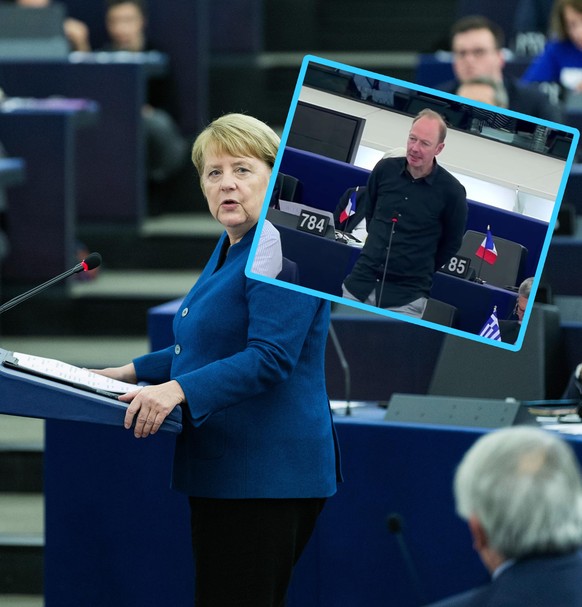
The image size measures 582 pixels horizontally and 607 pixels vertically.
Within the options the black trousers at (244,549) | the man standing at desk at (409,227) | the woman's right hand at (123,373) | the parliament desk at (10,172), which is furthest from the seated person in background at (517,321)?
the parliament desk at (10,172)

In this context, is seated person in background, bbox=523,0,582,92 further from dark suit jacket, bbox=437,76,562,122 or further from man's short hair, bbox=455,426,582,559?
man's short hair, bbox=455,426,582,559

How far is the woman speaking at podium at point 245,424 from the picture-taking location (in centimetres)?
227

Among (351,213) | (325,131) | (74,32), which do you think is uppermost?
(325,131)

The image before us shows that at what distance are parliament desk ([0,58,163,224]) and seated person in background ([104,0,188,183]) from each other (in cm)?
22

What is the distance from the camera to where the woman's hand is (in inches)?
86.7

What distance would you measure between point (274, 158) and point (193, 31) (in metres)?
5.05

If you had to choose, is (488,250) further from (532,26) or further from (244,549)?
(532,26)

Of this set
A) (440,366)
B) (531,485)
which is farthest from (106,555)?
(531,485)

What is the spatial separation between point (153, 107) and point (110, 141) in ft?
2.93

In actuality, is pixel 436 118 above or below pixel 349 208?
above

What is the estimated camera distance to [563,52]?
6469mm

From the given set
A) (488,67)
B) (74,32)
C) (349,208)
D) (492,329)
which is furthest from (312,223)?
(74,32)

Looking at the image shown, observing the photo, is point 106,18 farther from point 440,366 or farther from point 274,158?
point 274,158

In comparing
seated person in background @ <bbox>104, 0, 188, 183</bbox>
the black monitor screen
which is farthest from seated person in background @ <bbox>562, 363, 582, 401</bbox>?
seated person in background @ <bbox>104, 0, 188, 183</bbox>
